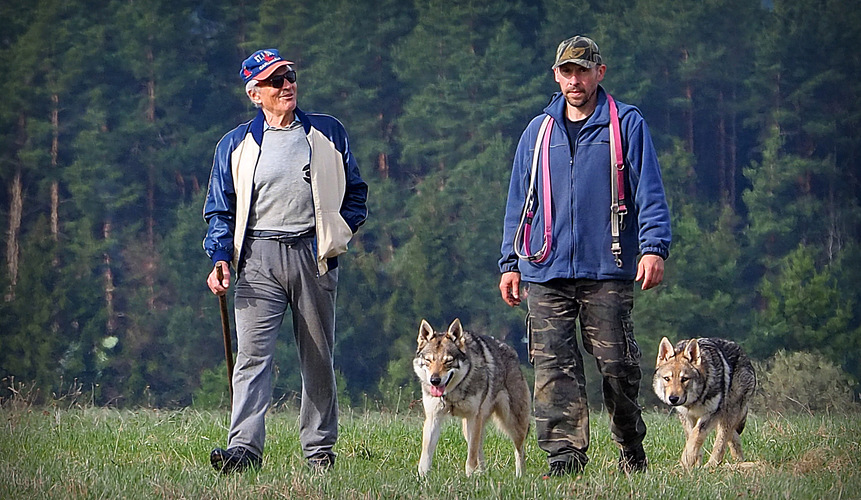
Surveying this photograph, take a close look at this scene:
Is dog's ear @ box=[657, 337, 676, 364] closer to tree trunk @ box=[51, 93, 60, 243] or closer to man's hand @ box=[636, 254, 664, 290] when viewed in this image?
man's hand @ box=[636, 254, 664, 290]

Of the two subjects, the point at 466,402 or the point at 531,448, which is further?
the point at 531,448

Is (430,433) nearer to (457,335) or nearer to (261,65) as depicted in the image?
(457,335)

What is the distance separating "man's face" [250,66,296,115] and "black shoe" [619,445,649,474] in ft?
7.60

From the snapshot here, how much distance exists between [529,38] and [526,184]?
35.8 meters

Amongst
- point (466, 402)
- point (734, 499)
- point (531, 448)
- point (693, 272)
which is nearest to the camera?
point (734, 499)

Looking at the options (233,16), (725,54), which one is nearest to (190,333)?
(233,16)

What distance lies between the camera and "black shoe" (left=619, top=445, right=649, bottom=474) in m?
5.36

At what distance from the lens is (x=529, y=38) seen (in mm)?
40312

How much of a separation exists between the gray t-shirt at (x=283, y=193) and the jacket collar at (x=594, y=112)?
1.20m

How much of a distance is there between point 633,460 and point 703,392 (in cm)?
123

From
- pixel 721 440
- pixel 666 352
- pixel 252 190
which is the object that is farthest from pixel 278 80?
pixel 721 440

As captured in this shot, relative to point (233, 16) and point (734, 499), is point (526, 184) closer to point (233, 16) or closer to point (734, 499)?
point (734, 499)

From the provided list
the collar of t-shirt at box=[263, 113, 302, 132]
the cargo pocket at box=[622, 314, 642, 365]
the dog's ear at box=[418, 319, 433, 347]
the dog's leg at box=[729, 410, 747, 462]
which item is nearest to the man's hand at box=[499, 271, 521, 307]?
the cargo pocket at box=[622, 314, 642, 365]

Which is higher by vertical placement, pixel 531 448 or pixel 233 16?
pixel 233 16
